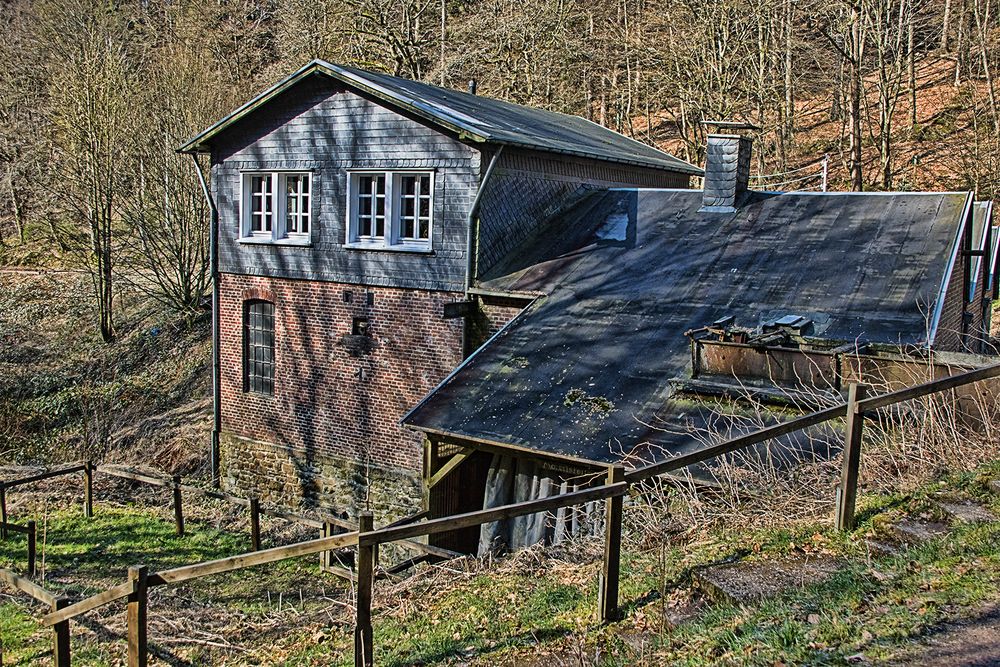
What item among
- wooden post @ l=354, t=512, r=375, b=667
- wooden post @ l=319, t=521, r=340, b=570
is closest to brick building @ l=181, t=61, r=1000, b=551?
wooden post @ l=319, t=521, r=340, b=570

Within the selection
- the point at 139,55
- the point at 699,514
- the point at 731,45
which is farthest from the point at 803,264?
the point at 139,55

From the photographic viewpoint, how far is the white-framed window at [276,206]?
611 inches

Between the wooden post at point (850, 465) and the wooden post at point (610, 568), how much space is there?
1.69m

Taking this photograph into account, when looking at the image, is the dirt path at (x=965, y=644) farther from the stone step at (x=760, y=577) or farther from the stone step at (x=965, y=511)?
the stone step at (x=965, y=511)

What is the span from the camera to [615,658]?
190 inches

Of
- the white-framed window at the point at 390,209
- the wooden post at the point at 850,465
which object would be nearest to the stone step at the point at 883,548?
the wooden post at the point at 850,465

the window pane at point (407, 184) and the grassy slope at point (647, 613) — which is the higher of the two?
the window pane at point (407, 184)

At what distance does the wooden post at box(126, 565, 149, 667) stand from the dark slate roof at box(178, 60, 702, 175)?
9095mm

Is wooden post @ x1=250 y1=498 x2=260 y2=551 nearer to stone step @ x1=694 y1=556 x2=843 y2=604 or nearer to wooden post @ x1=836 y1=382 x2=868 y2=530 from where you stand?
stone step @ x1=694 y1=556 x2=843 y2=604

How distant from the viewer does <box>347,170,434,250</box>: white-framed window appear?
14.3 m

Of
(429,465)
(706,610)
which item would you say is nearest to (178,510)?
(429,465)

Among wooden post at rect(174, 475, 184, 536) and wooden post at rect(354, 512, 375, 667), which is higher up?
wooden post at rect(354, 512, 375, 667)

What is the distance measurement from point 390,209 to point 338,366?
9.54 ft

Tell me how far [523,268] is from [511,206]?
119 cm
